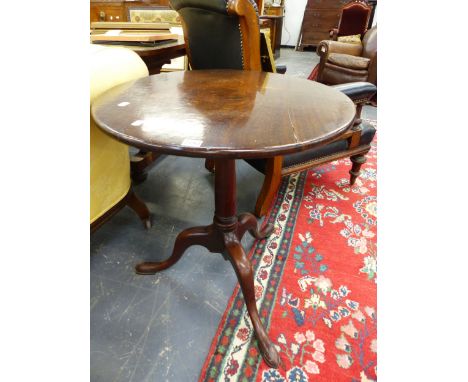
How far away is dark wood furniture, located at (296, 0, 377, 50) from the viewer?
559 centimetres

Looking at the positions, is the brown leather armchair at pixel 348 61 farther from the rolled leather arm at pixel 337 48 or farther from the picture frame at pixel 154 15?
the picture frame at pixel 154 15

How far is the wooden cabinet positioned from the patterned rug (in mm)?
4784

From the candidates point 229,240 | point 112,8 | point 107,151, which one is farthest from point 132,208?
point 112,8

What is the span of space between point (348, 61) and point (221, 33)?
2639 millimetres

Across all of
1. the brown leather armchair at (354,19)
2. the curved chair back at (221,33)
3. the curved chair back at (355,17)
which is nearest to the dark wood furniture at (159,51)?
the curved chair back at (221,33)

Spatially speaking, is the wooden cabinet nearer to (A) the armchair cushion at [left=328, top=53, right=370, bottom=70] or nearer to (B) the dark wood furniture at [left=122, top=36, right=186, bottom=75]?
(A) the armchair cushion at [left=328, top=53, right=370, bottom=70]

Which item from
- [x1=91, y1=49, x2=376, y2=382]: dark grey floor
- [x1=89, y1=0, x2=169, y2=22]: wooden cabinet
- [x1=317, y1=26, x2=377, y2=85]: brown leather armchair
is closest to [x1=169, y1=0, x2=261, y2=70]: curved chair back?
[x1=91, y1=49, x2=376, y2=382]: dark grey floor

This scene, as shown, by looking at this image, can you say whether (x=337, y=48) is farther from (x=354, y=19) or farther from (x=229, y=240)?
(x=229, y=240)

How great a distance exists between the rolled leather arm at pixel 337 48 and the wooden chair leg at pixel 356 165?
7.30 ft

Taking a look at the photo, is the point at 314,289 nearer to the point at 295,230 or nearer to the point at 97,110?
the point at 295,230

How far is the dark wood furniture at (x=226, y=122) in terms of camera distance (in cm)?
55

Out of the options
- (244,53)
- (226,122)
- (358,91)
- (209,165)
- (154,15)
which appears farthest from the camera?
(154,15)

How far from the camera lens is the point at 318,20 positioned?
19.2ft

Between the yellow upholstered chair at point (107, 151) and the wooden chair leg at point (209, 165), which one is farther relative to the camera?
the wooden chair leg at point (209, 165)
